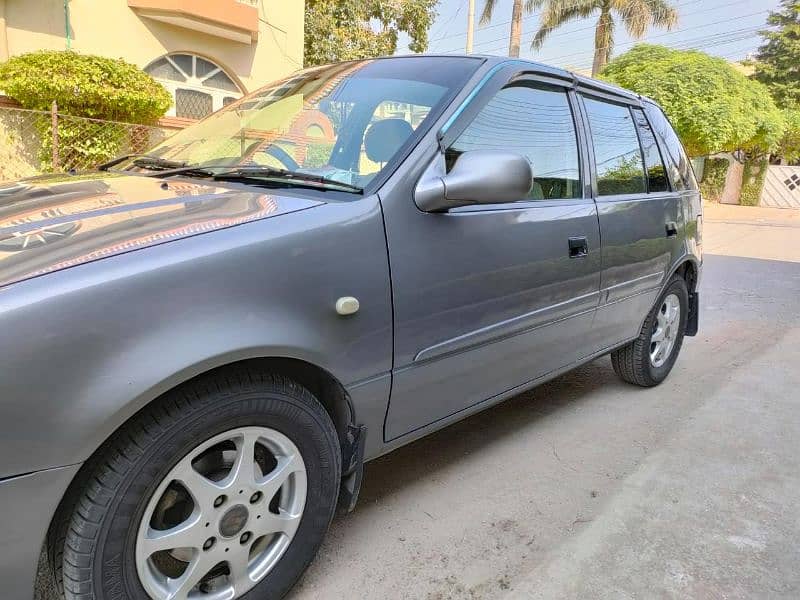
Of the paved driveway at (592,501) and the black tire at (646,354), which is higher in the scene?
the black tire at (646,354)

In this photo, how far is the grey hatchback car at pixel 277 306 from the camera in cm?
141

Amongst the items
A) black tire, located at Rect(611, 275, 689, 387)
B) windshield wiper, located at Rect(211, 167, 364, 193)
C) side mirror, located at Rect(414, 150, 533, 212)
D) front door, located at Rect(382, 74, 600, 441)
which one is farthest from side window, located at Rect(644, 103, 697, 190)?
windshield wiper, located at Rect(211, 167, 364, 193)

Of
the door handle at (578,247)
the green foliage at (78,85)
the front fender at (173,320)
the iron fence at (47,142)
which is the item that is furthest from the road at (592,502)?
the green foliage at (78,85)

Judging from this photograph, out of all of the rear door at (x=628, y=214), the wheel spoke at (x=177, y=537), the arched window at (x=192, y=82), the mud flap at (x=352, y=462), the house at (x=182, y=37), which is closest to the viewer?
the wheel spoke at (x=177, y=537)

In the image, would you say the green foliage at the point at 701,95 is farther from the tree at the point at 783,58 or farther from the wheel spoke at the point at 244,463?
the wheel spoke at the point at 244,463

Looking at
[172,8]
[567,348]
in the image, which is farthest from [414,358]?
[172,8]

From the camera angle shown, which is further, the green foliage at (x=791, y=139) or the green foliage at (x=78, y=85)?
the green foliage at (x=791, y=139)

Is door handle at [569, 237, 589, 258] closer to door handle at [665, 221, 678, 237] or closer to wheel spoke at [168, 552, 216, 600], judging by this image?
door handle at [665, 221, 678, 237]

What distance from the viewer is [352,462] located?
2.09 m

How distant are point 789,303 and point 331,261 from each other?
699 centimetres

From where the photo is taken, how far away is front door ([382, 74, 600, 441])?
2.12 meters

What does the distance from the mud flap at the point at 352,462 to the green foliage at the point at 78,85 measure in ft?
22.7

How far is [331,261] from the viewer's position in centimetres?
185

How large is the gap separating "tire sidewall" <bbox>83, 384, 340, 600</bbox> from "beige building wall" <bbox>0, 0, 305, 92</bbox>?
903cm
